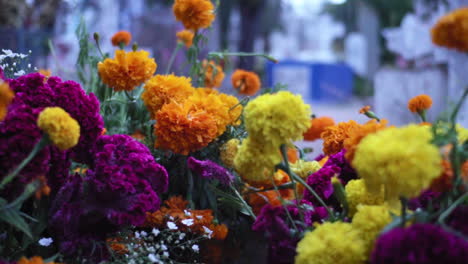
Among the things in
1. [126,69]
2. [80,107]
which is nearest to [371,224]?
[80,107]

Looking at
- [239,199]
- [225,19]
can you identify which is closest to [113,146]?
[239,199]

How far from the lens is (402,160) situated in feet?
1.82

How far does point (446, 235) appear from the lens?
57cm

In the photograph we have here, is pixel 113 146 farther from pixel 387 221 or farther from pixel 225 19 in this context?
pixel 225 19

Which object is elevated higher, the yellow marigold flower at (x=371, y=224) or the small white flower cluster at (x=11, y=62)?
the small white flower cluster at (x=11, y=62)

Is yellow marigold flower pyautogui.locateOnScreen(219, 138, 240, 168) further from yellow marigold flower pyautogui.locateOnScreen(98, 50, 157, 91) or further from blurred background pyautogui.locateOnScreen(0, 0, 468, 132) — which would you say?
blurred background pyautogui.locateOnScreen(0, 0, 468, 132)

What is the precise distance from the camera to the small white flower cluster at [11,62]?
101cm

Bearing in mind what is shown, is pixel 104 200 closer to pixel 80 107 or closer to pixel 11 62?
pixel 80 107

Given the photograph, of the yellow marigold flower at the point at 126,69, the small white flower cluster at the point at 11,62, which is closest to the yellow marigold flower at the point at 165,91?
the yellow marigold flower at the point at 126,69

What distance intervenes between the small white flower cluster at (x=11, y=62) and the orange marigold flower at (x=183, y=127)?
0.31 m

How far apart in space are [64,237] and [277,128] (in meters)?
0.44

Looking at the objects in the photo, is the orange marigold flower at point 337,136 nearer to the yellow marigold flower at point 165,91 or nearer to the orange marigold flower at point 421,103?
the orange marigold flower at point 421,103

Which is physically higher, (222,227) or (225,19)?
(225,19)

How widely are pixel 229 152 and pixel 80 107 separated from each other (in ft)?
1.11
